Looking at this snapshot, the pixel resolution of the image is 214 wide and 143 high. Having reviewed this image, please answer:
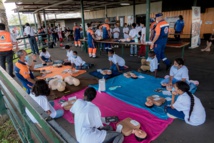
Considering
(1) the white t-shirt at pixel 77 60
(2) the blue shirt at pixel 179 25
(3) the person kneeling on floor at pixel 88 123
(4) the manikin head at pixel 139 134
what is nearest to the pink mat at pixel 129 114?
(4) the manikin head at pixel 139 134

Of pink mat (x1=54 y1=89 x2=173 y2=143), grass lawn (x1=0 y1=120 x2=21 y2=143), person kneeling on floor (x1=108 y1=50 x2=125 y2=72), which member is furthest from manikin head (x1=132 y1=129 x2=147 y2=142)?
person kneeling on floor (x1=108 y1=50 x2=125 y2=72)

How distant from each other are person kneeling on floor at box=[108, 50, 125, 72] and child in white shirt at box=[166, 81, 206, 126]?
309 cm

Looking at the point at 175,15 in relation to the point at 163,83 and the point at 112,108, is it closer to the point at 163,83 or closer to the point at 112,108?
the point at 163,83

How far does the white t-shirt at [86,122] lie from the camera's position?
2080mm

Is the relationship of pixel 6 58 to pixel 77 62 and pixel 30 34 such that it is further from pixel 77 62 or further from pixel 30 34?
pixel 30 34

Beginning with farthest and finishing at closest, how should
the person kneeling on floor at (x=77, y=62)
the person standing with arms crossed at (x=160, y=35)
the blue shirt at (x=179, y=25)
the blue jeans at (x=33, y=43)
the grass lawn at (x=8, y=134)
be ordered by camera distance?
the blue shirt at (x=179, y=25) → the blue jeans at (x=33, y=43) → the person kneeling on floor at (x=77, y=62) → the person standing with arms crossed at (x=160, y=35) → the grass lawn at (x=8, y=134)

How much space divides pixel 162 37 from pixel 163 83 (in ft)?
6.30

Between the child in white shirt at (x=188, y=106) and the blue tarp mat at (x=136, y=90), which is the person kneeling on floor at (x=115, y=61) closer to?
the blue tarp mat at (x=136, y=90)

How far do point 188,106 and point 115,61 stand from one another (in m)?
3.29

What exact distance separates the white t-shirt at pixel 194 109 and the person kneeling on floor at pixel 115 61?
312 centimetres

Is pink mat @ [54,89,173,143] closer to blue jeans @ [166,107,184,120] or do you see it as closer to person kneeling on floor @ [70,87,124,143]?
blue jeans @ [166,107,184,120]

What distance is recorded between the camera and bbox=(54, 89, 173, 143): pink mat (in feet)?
9.09

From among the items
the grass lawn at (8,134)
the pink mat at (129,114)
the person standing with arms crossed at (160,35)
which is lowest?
the grass lawn at (8,134)

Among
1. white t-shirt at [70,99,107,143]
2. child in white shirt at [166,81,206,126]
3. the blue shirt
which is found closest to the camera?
white t-shirt at [70,99,107,143]
